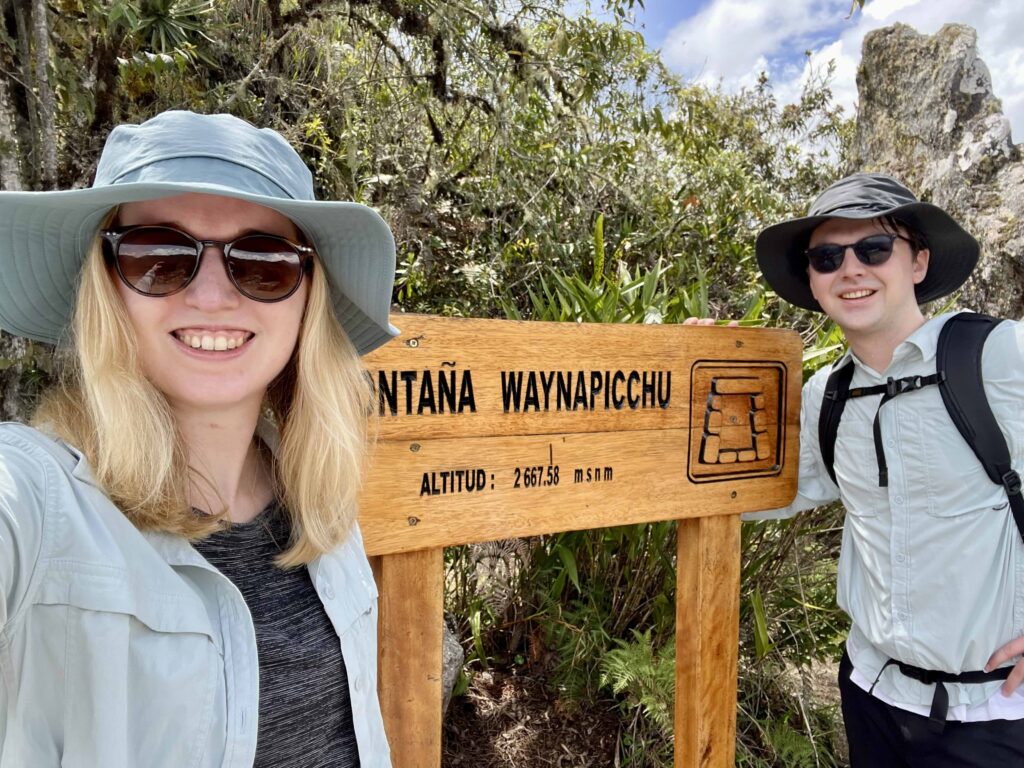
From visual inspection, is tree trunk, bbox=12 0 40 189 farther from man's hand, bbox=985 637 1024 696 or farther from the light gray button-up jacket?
man's hand, bbox=985 637 1024 696

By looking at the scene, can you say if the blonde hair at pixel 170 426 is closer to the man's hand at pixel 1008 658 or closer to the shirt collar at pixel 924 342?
the shirt collar at pixel 924 342

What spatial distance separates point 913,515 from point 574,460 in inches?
36.2

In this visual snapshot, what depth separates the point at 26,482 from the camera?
772 mm

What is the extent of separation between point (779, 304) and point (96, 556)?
376 cm

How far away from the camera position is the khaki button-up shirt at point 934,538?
1720 mm

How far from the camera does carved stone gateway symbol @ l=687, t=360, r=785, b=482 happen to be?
2.10m

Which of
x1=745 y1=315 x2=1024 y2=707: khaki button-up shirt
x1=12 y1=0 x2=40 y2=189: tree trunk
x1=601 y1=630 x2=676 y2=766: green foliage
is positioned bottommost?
x1=601 y1=630 x2=676 y2=766: green foliage

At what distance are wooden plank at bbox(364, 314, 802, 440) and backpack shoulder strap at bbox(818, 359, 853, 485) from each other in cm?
22

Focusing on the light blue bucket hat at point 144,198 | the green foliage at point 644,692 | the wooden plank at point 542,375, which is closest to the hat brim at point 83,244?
the light blue bucket hat at point 144,198

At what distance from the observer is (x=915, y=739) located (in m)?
1.77

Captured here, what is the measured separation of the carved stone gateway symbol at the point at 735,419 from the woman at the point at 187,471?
47.9 inches

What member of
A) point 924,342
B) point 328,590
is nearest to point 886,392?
point 924,342

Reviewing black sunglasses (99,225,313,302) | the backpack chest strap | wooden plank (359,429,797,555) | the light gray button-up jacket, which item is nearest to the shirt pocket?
the light gray button-up jacket

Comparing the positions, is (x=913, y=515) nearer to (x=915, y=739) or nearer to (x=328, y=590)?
(x=915, y=739)
